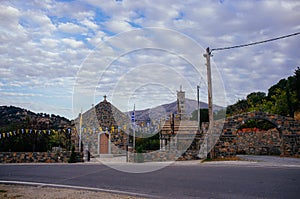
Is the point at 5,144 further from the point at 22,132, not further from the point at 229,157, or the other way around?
the point at 229,157

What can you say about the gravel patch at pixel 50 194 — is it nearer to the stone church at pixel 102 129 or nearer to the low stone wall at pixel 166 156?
the low stone wall at pixel 166 156

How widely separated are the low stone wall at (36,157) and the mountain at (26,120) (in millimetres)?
2995

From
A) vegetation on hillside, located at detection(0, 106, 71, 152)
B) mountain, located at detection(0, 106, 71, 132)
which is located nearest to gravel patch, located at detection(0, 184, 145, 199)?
vegetation on hillside, located at detection(0, 106, 71, 152)

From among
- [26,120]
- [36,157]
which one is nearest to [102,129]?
[26,120]

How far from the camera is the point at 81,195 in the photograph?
6.78 metres

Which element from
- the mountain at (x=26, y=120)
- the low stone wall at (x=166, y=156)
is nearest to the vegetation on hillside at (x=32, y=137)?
the mountain at (x=26, y=120)

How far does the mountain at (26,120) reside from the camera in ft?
69.6

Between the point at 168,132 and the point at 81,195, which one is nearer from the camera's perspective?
the point at 81,195

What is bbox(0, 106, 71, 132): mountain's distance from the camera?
69.6 ft

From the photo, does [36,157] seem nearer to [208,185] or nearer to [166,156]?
[166,156]

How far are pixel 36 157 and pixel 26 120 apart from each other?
4.65m

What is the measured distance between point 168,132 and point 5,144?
1039 cm

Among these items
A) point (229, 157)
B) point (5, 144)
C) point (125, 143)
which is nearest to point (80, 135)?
point (125, 143)

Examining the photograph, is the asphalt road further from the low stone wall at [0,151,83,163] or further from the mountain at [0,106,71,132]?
the mountain at [0,106,71,132]
